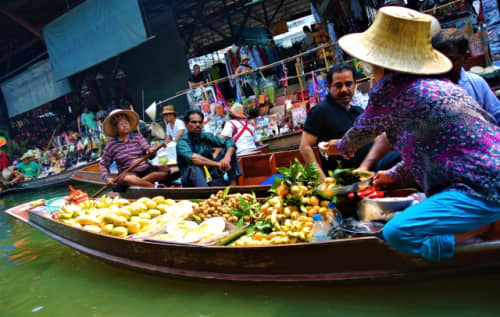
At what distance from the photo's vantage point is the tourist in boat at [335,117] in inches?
113

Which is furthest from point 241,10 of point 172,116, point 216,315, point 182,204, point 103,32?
point 216,315

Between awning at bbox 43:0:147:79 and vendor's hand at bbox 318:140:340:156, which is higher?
awning at bbox 43:0:147:79

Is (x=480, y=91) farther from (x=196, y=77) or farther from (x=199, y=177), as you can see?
(x=196, y=77)

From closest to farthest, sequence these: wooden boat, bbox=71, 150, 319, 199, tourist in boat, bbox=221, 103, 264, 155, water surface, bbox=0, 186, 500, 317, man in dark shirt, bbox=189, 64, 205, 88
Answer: water surface, bbox=0, 186, 500, 317 → wooden boat, bbox=71, 150, 319, 199 → tourist in boat, bbox=221, 103, 264, 155 → man in dark shirt, bbox=189, 64, 205, 88

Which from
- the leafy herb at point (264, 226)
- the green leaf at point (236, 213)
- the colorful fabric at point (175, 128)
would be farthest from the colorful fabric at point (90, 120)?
the leafy herb at point (264, 226)

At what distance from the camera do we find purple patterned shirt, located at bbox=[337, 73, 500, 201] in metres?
1.40

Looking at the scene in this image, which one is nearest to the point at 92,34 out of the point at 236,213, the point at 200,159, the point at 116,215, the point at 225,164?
the point at 200,159

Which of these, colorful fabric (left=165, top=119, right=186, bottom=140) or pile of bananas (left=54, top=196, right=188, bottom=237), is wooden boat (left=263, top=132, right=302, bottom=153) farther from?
pile of bananas (left=54, top=196, right=188, bottom=237)

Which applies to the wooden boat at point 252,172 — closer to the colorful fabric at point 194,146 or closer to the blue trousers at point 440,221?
the colorful fabric at point 194,146

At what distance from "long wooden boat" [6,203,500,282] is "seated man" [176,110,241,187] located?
138cm

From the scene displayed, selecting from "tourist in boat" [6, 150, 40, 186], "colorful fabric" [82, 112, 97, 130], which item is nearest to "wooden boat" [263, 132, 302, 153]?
"colorful fabric" [82, 112, 97, 130]

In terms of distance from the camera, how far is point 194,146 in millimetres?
4402

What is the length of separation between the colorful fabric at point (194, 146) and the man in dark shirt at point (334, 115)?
1.72 meters

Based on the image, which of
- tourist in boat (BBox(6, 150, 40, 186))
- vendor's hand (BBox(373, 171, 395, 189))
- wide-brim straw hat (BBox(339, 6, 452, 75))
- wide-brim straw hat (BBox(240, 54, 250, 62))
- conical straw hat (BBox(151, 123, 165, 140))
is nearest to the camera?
wide-brim straw hat (BBox(339, 6, 452, 75))
